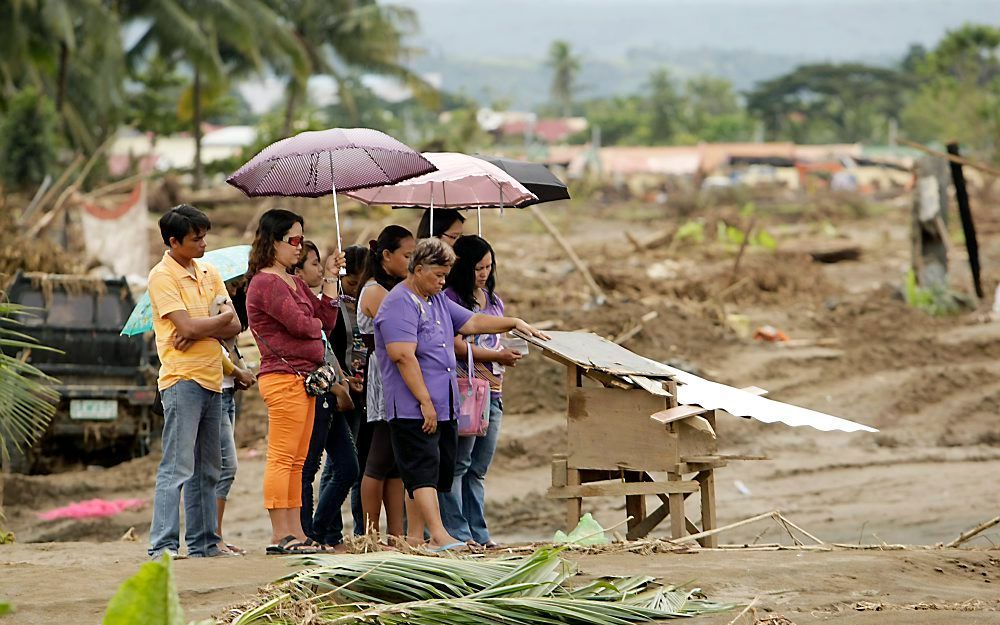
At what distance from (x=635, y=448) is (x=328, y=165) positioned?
2.21 m

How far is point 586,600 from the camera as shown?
204 inches

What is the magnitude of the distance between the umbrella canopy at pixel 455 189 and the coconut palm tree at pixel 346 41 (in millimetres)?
35251

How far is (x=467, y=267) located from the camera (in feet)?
24.1

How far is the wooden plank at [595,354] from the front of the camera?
711 centimetres

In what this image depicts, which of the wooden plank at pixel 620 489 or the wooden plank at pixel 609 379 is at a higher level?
the wooden plank at pixel 609 379

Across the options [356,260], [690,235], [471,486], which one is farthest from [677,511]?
[690,235]

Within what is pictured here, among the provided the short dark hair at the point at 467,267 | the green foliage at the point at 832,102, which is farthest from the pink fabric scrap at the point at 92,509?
the green foliage at the point at 832,102

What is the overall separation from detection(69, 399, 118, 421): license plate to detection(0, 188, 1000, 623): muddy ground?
0.53 meters

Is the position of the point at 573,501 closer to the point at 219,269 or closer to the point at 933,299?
the point at 219,269

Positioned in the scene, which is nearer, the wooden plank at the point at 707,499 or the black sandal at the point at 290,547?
the black sandal at the point at 290,547

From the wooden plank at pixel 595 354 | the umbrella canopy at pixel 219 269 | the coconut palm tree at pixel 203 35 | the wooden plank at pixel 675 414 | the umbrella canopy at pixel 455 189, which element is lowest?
the wooden plank at pixel 675 414

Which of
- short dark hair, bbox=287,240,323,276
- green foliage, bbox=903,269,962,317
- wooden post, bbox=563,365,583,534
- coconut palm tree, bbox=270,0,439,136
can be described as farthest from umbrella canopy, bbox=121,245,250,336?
coconut palm tree, bbox=270,0,439,136

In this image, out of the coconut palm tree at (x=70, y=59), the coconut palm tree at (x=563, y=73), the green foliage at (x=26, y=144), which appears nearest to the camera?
the green foliage at (x=26, y=144)

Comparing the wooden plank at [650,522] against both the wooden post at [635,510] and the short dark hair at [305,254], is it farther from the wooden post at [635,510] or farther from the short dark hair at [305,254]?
the short dark hair at [305,254]
